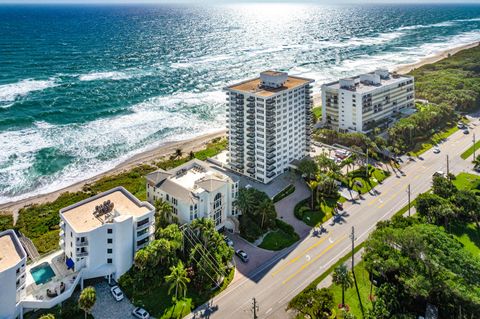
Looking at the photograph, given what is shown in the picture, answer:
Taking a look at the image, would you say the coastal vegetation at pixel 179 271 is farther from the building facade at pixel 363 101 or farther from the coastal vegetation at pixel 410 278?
the building facade at pixel 363 101

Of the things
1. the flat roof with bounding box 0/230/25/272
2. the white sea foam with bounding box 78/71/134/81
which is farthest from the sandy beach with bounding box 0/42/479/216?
the white sea foam with bounding box 78/71/134/81

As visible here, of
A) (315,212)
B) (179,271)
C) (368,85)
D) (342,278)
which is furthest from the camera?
(368,85)

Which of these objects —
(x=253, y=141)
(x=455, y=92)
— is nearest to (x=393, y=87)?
(x=455, y=92)

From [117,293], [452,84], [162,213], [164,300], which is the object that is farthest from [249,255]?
[452,84]

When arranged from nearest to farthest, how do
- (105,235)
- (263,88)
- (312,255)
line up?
1. (105,235)
2. (312,255)
3. (263,88)

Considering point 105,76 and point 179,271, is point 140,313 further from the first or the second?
point 105,76

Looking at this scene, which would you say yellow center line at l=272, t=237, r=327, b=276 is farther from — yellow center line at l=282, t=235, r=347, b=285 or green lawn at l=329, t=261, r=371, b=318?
green lawn at l=329, t=261, r=371, b=318
